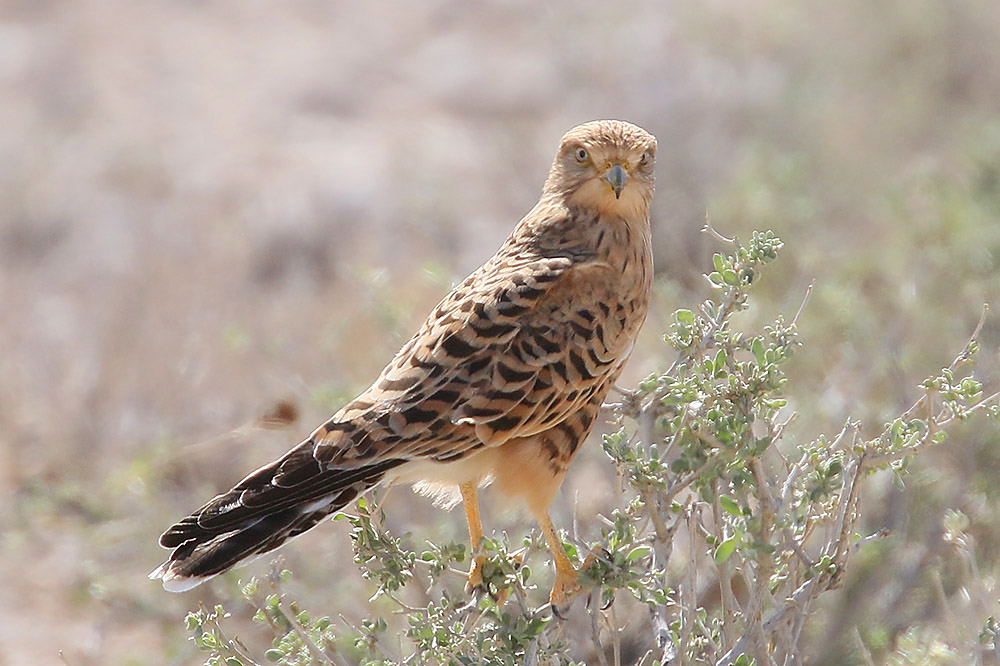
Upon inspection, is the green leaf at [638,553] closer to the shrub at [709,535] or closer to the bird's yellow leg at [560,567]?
the shrub at [709,535]

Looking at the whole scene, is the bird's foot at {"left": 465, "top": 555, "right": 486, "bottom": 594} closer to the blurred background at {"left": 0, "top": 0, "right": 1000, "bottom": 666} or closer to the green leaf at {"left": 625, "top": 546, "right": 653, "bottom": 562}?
the blurred background at {"left": 0, "top": 0, "right": 1000, "bottom": 666}

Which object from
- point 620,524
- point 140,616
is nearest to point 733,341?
point 620,524

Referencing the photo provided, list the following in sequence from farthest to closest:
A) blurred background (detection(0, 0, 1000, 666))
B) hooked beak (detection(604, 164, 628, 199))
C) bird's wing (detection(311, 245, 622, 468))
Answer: blurred background (detection(0, 0, 1000, 666)) < hooked beak (detection(604, 164, 628, 199)) < bird's wing (detection(311, 245, 622, 468))

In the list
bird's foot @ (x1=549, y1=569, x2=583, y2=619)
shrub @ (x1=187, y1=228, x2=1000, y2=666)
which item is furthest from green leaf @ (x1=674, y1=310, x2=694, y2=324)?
bird's foot @ (x1=549, y1=569, x2=583, y2=619)

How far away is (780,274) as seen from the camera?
7043 millimetres

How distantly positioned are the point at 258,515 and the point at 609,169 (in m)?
1.71

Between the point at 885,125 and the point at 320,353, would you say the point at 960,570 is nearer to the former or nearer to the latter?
the point at 320,353

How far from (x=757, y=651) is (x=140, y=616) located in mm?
3559

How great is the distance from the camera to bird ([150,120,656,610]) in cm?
336

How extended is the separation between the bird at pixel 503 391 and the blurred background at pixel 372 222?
0.72 m

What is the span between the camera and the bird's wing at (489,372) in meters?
3.61

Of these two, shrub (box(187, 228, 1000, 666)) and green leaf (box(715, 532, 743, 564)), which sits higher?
shrub (box(187, 228, 1000, 666))

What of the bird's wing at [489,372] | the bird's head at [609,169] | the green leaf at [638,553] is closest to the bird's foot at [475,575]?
the bird's wing at [489,372]

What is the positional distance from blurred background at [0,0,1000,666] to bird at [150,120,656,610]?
72 cm
